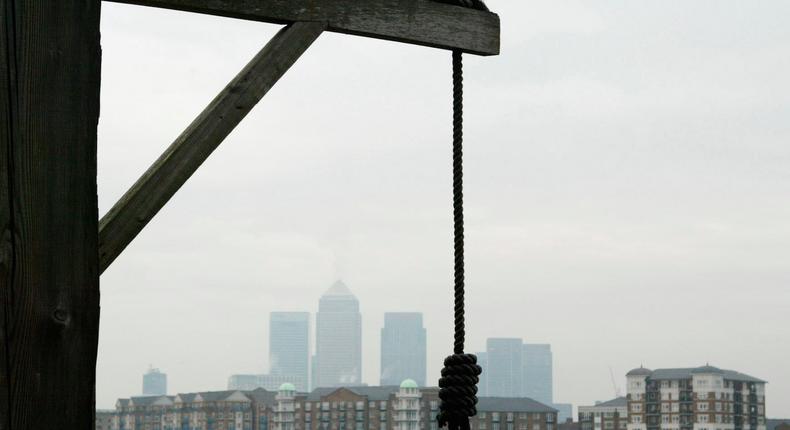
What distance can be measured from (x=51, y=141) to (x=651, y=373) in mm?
93827

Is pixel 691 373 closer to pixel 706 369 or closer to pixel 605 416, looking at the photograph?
pixel 706 369

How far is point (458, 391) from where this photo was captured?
2836 mm

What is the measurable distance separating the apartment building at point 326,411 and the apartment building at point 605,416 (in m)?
7.78

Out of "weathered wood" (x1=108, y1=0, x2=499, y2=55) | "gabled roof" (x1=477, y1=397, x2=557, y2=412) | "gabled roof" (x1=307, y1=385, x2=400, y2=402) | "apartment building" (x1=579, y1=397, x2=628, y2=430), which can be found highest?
"weathered wood" (x1=108, y1=0, x2=499, y2=55)

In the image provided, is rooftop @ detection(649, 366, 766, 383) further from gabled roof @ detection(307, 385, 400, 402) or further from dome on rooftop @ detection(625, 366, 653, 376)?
gabled roof @ detection(307, 385, 400, 402)

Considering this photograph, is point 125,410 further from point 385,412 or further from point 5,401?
point 5,401

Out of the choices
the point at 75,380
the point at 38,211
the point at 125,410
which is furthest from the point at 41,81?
the point at 125,410

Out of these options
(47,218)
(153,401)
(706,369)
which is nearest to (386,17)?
(47,218)

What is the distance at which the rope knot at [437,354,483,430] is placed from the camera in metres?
2.81

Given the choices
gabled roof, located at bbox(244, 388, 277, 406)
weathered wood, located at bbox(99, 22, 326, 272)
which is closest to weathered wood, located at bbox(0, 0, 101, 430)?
weathered wood, located at bbox(99, 22, 326, 272)

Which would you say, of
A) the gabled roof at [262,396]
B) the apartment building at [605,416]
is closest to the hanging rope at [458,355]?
the apartment building at [605,416]

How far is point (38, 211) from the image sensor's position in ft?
5.77

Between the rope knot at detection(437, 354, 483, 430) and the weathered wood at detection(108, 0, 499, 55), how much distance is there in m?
0.73

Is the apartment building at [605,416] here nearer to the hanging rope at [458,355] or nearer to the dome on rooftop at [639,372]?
the dome on rooftop at [639,372]
